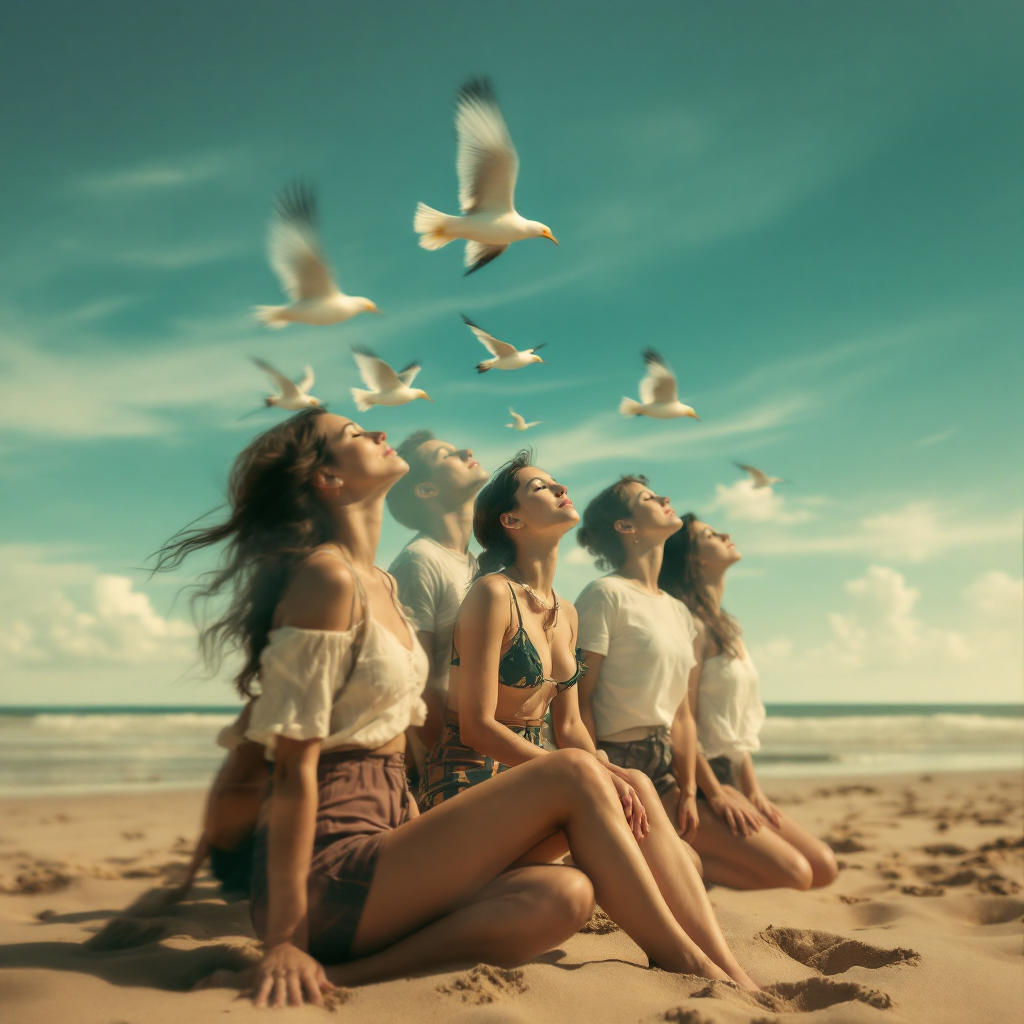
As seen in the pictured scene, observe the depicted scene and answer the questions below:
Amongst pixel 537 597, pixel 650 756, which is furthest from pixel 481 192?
pixel 650 756

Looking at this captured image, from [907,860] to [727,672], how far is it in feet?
6.29

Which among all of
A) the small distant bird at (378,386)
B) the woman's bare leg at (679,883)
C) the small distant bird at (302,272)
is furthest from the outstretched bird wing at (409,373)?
the woman's bare leg at (679,883)

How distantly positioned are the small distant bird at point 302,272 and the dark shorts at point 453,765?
2.34 meters

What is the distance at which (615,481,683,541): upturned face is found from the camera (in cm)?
445

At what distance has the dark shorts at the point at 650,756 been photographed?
13.9ft

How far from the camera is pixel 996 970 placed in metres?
2.86

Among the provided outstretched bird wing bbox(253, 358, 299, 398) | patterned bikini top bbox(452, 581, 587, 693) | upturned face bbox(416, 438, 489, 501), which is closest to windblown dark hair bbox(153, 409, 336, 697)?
patterned bikini top bbox(452, 581, 587, 693)

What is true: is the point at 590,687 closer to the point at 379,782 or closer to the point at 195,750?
the point at 379,782

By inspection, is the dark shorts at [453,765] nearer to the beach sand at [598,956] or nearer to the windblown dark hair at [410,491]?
the beach sand at [598,956]

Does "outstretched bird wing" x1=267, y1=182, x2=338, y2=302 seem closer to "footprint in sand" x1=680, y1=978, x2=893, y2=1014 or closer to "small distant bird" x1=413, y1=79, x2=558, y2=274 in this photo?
"small distant bird" x1=413, y1=79, x2=558, y2=274

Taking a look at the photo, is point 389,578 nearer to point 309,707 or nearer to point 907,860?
point 309,707

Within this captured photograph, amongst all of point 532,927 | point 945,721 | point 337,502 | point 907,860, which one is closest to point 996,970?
point 532,927

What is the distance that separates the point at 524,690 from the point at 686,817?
1.75 metres

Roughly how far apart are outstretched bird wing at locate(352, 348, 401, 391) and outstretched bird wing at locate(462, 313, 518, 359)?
0.63 m
